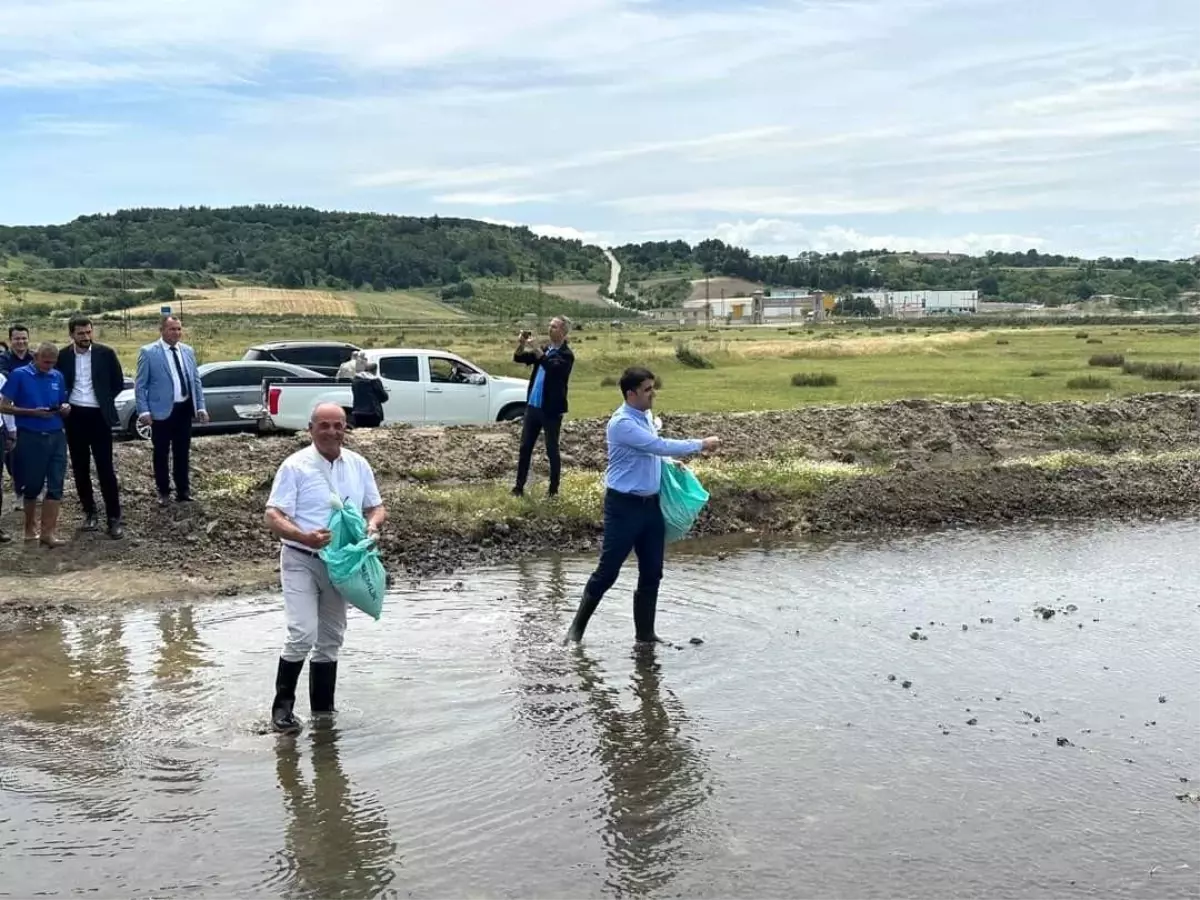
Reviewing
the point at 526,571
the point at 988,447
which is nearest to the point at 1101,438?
the point at 988,447

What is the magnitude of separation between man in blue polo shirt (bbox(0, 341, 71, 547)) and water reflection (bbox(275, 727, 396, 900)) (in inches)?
215

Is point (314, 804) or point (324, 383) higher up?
point (324, 383)

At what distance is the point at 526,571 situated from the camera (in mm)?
11625

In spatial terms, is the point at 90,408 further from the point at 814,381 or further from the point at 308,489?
the point at 814,381

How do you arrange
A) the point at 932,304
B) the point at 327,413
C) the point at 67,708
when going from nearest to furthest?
the point at 327,413 < the point at 67,708 < the point at 932,304

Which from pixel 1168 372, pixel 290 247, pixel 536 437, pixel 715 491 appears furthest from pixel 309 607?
pixel 290 247

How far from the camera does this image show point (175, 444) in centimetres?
1209

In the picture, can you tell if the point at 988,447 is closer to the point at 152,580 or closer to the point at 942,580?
the point at 942,580

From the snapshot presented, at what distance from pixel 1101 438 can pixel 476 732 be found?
15.3m

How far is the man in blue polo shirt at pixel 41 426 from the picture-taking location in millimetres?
10852

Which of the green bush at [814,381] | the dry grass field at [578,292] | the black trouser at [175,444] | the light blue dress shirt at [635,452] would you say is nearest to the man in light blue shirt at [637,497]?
the light blue dress shirt at [635,452]

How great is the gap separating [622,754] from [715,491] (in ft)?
24.9

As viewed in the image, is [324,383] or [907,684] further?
[324,383]

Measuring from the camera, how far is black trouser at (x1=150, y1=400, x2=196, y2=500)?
1188cm
